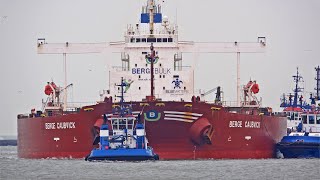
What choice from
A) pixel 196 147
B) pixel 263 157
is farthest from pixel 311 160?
pixel 196 147

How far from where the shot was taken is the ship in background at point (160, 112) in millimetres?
89625

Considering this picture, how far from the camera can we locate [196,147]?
299 ft

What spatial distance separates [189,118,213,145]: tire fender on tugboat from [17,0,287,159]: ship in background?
0.06m

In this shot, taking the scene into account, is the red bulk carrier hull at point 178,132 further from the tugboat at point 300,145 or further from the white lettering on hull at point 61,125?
the tugboat at point 300,145

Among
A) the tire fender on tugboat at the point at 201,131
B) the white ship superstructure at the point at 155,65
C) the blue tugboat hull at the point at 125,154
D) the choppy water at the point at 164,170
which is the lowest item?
the choppy water at the point at 164,170

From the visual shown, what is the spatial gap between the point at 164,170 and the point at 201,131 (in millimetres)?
Answer: 11681

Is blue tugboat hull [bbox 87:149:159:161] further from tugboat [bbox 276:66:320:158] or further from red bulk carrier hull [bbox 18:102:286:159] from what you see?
tugboat [bbox 276:66:320:158]

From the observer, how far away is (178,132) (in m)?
89.6

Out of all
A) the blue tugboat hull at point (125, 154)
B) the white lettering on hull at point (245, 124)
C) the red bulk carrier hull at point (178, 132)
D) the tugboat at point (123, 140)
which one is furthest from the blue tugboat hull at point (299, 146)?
the blue tugboat hull at point (125, 154)

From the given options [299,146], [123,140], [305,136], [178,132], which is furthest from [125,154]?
[305,136]

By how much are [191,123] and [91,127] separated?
21.1 feet

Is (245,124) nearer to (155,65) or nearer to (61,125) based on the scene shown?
(155,65)

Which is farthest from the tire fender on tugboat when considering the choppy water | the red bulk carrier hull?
the choppy water

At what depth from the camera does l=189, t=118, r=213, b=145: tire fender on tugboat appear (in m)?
90.1
